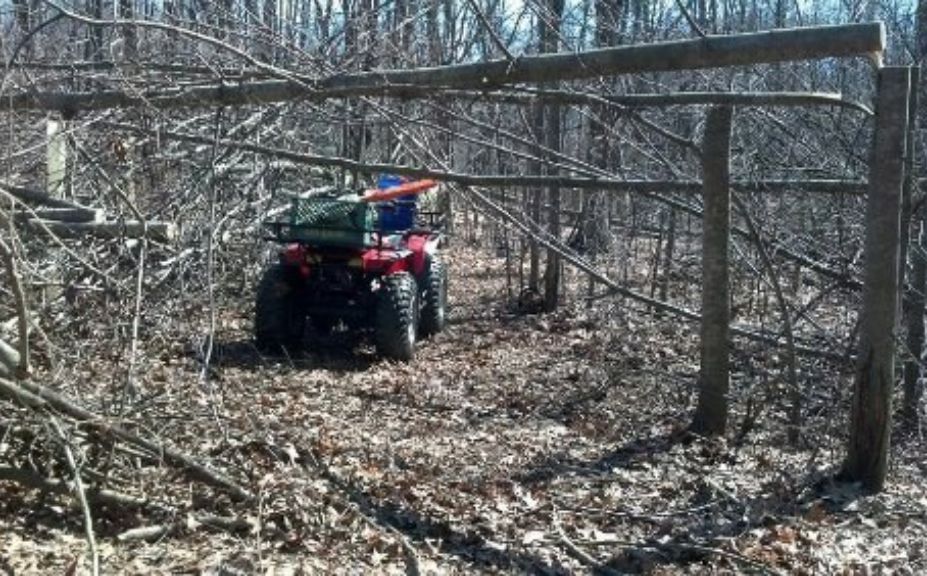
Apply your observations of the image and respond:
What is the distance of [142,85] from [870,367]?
15.3 feet

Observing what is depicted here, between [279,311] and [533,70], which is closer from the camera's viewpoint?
[533,70]

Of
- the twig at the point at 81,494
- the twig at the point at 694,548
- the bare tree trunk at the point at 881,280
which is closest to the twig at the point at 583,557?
the twig at the point at 694,548

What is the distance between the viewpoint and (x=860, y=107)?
6.46m

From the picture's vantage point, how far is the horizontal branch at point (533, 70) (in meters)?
5.54

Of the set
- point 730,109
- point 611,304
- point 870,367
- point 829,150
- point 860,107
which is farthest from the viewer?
point 611,304

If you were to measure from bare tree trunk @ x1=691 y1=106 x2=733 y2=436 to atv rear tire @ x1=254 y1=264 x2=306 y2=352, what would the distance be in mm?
4212

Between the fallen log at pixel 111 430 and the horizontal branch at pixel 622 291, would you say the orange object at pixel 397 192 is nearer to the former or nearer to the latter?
the horizontal branch at pixel 622 291

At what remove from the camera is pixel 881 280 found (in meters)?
5.81

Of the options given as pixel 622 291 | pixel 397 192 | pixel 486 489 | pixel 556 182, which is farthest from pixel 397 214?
pixel 486 489

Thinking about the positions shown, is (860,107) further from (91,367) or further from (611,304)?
(611,304)

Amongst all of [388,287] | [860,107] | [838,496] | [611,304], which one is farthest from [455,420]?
[611,304]

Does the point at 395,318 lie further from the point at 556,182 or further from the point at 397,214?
the point at 556,182

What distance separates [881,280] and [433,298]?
643cm

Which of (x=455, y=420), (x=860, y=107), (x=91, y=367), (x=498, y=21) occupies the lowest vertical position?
(x=455, y=420)
